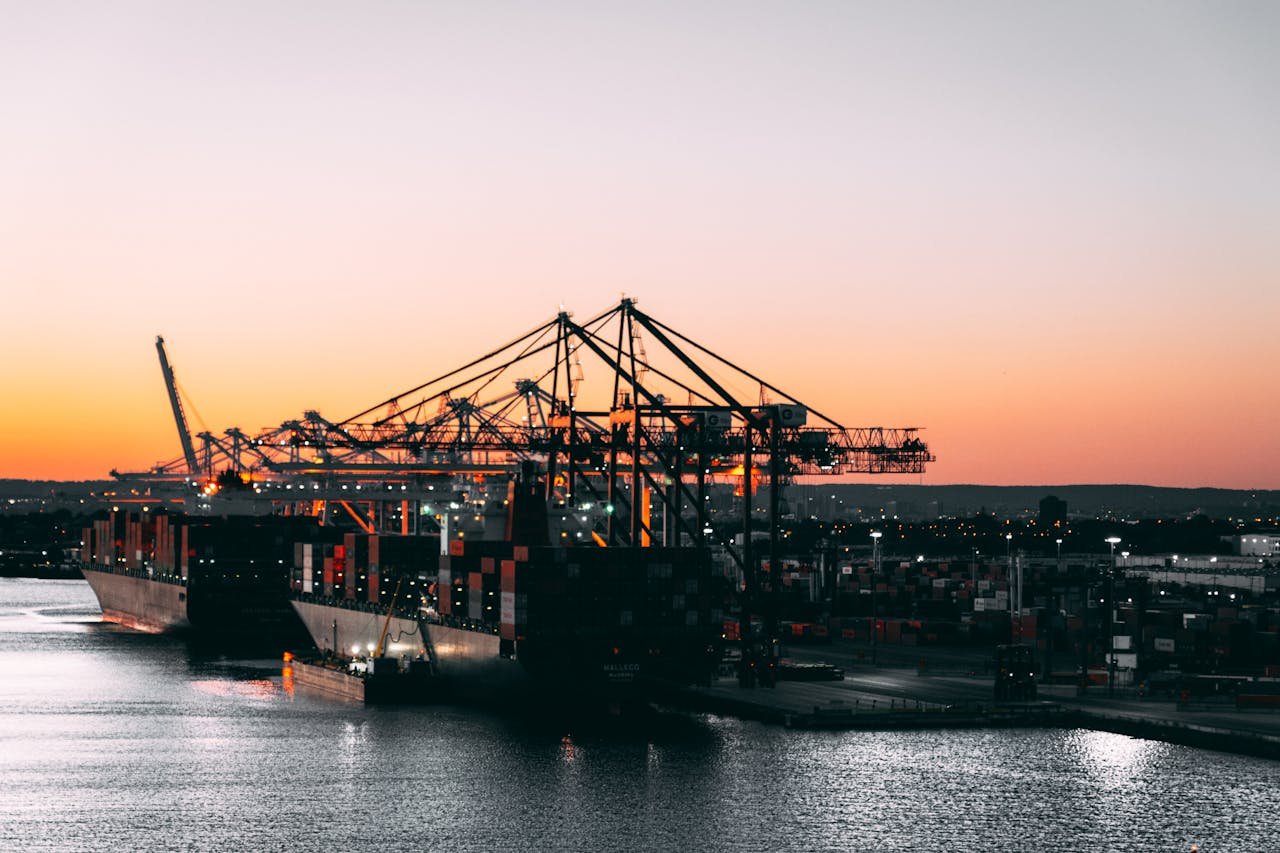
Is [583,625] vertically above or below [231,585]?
above

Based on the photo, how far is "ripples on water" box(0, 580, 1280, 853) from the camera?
51.4m

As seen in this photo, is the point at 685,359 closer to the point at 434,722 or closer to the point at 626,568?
the point at 626,568

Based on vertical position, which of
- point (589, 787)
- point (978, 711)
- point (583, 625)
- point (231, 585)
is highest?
point (583, 625)

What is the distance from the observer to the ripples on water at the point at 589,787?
51.4 metres

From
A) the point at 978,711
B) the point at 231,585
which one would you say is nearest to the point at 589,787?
the point at 978,711

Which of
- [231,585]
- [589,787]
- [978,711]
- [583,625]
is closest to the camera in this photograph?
[589,787]

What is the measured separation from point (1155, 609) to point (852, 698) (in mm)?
53020

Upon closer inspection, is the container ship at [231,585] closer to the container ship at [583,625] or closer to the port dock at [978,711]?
the container ship at [583,625]

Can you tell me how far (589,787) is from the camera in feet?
191

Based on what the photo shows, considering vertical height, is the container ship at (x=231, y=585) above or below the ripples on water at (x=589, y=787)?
above

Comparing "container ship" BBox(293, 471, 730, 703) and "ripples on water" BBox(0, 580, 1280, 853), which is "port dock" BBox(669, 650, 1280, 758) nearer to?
"ripples on water" BBox(0, 580, 1280, 853)

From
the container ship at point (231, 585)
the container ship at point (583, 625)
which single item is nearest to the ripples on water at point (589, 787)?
the container ship at point (583, 625)

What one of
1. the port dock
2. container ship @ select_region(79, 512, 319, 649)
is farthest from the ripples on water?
container ship @ select_region(79, 512, 319, 649)

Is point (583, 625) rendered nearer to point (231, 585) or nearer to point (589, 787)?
point (589, 787)
